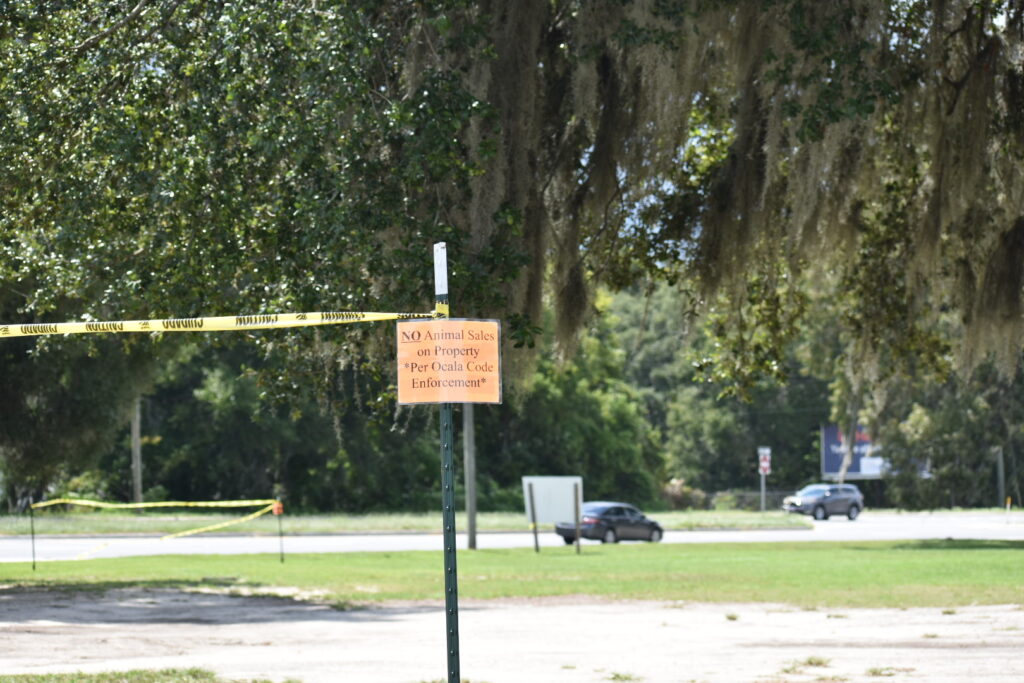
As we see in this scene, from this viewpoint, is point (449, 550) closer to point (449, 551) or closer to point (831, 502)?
point (449, 551)

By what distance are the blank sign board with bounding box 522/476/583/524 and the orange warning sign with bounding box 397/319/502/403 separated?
25568 mm

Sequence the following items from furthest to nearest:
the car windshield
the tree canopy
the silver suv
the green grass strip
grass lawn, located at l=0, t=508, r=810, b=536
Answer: the car windshield → the silver suv → grass lawn, located at l=0, t=508, r=810, b=536 → the green grass strip → the tree canopy

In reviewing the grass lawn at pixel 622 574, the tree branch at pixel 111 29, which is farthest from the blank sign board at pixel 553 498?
the tree branch at pixel 111 29

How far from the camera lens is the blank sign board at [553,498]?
3241cm

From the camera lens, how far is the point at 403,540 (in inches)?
1521

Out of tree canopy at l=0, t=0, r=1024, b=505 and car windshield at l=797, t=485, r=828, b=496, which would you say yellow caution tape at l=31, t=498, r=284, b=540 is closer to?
tree canopy at l=0, t=0, r=1024, b=505

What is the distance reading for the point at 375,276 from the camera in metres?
9.73

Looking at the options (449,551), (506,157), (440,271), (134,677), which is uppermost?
(506,157)

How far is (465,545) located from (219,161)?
28.2 meters

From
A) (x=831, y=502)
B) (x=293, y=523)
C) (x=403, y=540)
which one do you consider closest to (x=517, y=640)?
(x=403, y=540)

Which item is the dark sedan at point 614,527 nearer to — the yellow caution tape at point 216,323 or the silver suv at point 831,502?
the silver suv at point 831,502

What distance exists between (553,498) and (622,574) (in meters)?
7.33

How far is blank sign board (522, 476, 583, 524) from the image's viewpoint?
32406 mm

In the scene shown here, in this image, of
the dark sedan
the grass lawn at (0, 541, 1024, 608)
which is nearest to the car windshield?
the dark sedan
